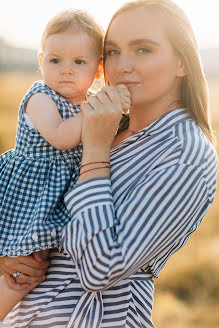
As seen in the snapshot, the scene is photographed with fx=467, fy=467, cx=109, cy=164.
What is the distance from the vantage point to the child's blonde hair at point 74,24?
6.66ft

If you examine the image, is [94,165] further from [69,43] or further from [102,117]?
[69,43]

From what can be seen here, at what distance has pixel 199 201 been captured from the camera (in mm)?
1671

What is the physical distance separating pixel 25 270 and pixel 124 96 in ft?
2.67

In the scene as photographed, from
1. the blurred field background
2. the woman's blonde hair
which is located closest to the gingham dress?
the woman's blonde hair

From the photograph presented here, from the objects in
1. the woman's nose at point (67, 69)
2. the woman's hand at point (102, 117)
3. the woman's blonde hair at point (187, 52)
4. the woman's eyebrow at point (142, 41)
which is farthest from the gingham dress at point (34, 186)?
the woman's blonde hair at point (187, 52)

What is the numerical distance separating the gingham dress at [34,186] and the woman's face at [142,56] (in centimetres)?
28

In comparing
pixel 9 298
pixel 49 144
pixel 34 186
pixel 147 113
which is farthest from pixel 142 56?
pixel 9 298

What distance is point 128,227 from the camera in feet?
5.21

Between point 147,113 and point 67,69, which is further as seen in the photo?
point 147,113

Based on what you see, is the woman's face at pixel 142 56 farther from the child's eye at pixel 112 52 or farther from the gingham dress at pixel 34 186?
the gingham dress at pixel 34 186

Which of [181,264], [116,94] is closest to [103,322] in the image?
[116,94]

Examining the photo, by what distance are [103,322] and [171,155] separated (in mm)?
695

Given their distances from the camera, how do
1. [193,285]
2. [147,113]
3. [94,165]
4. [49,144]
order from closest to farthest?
[94,165] → [49,144] → [147,113] → [193,285]

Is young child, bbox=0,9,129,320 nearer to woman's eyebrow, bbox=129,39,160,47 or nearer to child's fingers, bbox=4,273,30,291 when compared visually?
child's fingers, bbox=4,273,30,291
